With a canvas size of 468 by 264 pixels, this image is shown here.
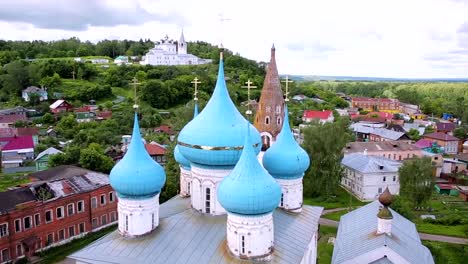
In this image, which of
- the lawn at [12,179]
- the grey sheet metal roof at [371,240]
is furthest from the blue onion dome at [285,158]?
the lawn at [12,179]

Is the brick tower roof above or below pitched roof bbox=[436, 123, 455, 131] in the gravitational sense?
above

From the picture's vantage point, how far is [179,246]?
41.4 ft

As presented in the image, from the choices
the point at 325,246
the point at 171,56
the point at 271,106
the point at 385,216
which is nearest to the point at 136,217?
the point at 385,216

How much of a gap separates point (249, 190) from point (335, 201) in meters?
23.7

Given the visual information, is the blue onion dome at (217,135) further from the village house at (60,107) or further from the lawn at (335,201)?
the village house at (60,107)

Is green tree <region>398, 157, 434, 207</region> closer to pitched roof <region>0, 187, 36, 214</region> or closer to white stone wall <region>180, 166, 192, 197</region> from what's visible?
white stone wall <region>180, 166, 192, 197</region>

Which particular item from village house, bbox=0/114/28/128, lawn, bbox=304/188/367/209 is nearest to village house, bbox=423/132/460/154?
lawn, bbox=304/188/367/209

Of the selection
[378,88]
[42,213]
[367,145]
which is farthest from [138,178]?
[378,88]

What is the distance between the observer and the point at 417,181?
2970 centimetres

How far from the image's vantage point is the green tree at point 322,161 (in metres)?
32.9

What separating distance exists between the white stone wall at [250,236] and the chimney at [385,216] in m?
5.36

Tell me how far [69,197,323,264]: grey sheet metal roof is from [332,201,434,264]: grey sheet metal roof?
220cm

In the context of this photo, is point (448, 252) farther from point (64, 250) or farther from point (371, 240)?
point (64, 250)

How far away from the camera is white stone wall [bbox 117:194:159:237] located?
13.4 metres
